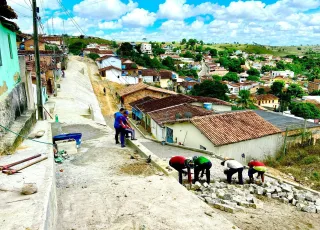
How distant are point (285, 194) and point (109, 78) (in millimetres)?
46558

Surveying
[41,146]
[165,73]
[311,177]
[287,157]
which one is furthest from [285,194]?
[165,73]

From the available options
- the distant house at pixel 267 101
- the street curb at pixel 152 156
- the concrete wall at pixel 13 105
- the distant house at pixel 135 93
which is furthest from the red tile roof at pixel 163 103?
the distant house at pixel 267 101

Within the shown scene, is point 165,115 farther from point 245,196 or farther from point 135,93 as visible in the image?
point 245,196

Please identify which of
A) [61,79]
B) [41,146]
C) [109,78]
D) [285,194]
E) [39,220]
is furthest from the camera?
[109,78]

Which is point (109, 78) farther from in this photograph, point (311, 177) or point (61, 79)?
point (311, 177)

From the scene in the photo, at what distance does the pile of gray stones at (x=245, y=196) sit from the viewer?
7.29m

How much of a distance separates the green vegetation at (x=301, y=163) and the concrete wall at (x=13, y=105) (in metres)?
11.7

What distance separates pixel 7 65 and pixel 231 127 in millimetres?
13166

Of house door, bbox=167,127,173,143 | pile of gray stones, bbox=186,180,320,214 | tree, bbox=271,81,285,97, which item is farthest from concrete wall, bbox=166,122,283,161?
tree, bbox=271,81,285,97

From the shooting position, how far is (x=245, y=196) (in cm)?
824

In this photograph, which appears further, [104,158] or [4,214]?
[104,158]

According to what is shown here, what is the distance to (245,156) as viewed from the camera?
17625mm

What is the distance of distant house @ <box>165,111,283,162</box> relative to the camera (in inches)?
663

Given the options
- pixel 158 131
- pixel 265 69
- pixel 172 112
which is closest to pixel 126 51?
pixel 172 112
